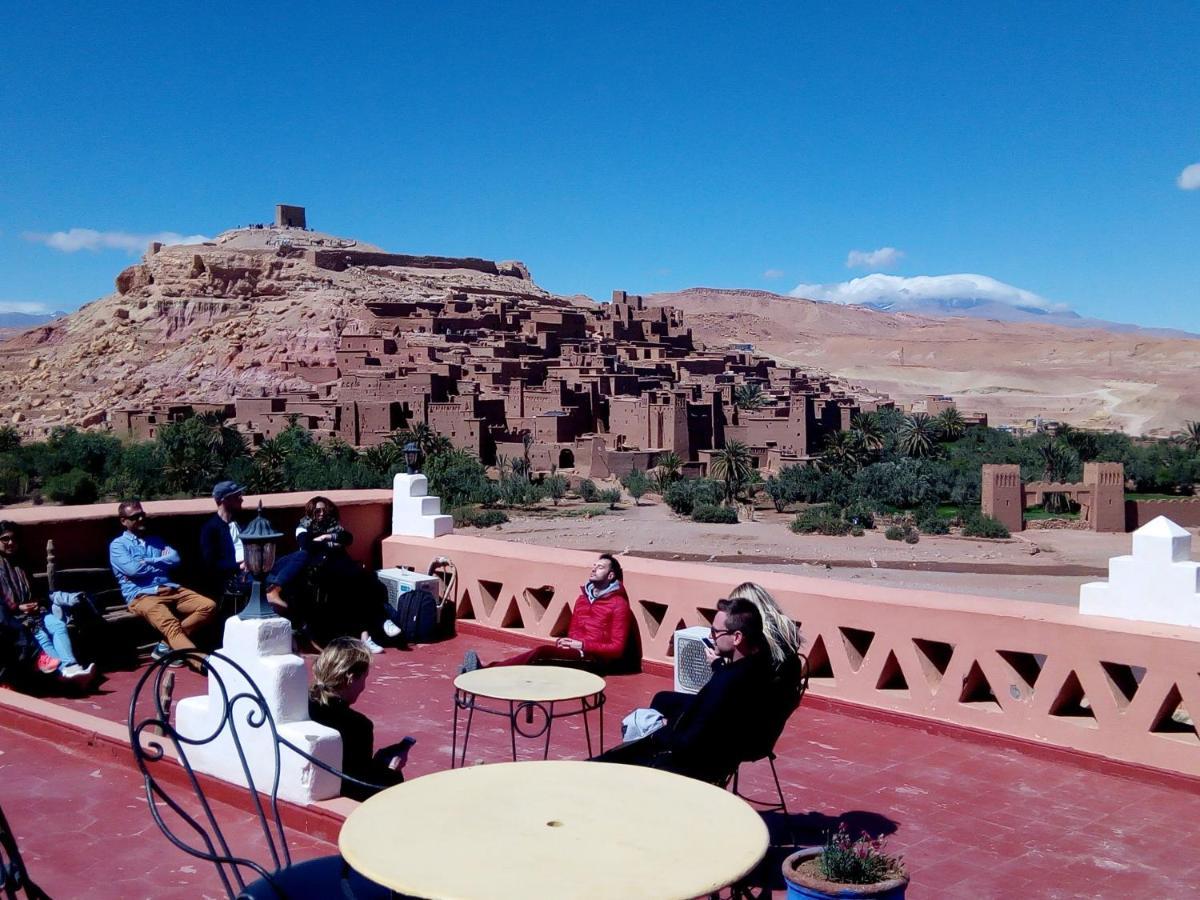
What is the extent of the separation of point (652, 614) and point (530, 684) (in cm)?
229

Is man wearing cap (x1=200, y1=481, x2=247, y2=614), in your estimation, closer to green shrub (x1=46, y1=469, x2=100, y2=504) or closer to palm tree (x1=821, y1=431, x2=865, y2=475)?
green shrub (x1=46, y1=469, x2=100, y2=504)

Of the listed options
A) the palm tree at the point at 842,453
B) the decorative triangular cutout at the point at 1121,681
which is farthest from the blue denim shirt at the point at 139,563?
the palm tree at the point at 842,453

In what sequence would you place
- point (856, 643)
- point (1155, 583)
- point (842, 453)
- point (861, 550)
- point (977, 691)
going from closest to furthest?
point (1155, 583) < point (977, 691) < point (856, 643) < point (861, 550) < point (842, 453)

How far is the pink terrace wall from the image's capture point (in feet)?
15.1

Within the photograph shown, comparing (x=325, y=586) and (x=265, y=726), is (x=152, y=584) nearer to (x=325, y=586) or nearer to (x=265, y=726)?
(x=325, y=586)

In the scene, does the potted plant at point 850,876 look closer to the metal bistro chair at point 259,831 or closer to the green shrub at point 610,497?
the metal bistro chair at point 259,831

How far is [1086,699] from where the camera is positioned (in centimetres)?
486

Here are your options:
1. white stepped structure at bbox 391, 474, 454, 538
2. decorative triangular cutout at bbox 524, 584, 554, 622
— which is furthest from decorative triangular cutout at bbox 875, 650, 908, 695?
white stepped structure at bbox 391, 474, 454, 538

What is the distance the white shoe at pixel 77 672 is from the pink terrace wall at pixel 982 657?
2491 millimetres

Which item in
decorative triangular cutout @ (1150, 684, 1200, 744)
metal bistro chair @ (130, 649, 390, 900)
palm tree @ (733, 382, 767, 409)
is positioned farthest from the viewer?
palm tree @ (733, 382, 767, 409)

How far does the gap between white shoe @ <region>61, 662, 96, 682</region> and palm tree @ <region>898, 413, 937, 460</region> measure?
41.7m

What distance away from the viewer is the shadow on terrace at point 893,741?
3.70m

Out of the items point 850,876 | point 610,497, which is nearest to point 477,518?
point 610,497

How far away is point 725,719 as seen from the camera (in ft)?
11.6
